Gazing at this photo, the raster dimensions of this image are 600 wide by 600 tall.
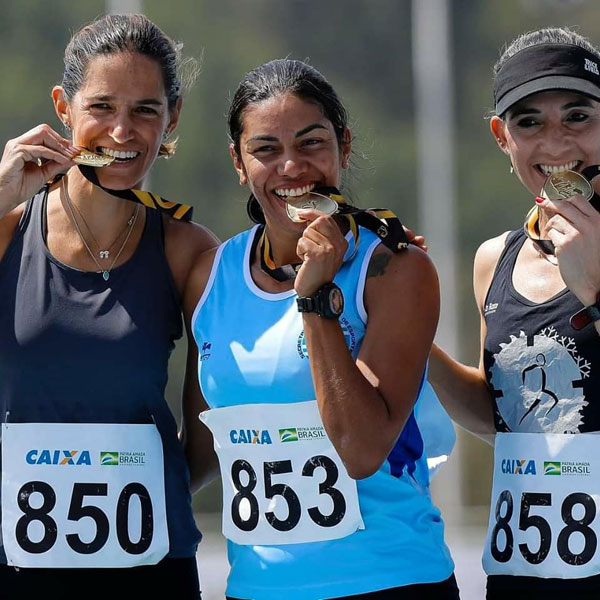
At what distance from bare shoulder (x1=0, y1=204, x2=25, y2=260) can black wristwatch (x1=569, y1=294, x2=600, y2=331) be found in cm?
148

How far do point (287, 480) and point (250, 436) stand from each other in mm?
137

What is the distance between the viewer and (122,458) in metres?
3.31

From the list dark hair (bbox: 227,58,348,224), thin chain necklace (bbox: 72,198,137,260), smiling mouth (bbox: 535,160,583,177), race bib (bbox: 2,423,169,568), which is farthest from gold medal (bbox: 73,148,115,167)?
smiling mouth (bbox: 535,160,583,177)

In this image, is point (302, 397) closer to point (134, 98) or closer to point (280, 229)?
point (280, 229)

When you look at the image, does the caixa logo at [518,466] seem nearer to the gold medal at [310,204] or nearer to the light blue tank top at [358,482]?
the light blue tank top at [358,482]

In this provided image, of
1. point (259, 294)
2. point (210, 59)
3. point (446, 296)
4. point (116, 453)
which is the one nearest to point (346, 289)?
point (259, 294)

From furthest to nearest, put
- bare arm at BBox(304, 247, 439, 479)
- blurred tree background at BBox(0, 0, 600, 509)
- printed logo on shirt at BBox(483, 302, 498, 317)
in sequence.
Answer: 1. blurred tree background at BBox(0, 0, 600, 509)
2. printed logo on shirt at BBox(483, 302, 498, 317)
3. bare arm at BBox(304, 247, 439, 479)

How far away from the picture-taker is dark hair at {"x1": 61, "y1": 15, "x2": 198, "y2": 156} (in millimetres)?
3434

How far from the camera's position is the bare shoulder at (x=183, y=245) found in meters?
3.46

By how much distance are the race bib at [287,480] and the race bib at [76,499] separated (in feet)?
1.14

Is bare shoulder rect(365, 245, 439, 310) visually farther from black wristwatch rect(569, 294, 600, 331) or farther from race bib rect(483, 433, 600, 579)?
race bib rect(483, 433, 600, 579)

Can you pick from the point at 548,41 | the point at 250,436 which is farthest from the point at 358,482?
the point at 548,41

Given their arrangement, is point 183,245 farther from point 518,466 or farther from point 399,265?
point 518,466

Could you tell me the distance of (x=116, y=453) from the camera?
330 cm
